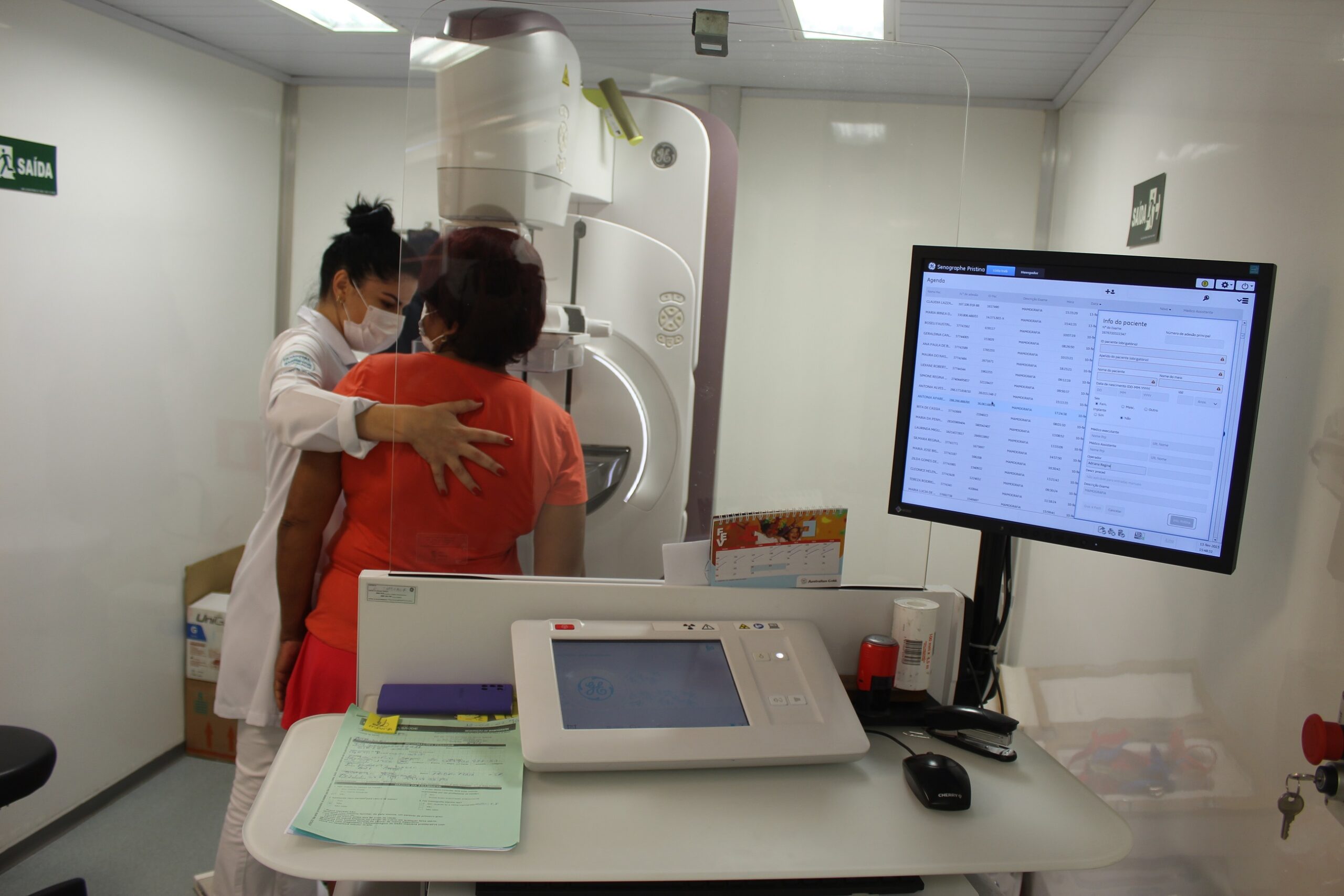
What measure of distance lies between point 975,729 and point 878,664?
0.55 ft

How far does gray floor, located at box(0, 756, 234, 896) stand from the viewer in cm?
236

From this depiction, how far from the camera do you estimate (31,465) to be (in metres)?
2.38

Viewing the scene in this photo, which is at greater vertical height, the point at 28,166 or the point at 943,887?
the point at 28,166

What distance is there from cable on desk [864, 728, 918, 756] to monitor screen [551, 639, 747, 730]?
0.24m

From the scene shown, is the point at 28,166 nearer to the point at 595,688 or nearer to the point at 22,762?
the point at 22,762

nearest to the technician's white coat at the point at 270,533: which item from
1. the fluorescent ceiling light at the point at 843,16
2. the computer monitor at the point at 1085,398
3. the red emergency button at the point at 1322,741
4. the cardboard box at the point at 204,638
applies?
the cardboard box at the point at 204,638

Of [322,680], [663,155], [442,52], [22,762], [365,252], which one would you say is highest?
[442,52]

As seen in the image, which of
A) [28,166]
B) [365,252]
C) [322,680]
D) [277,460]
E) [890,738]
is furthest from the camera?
[28,166]

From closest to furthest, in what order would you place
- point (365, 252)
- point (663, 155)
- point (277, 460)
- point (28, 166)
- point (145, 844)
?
1. point (663, 155)
2. point (277, 460)
3. point (365, 252)
4. point (28, 166)
5. point (145, 844)

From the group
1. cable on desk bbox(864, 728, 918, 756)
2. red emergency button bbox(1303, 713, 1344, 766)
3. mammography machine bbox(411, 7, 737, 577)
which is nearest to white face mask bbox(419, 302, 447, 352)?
mammography machine bbox(411, 7, 737, 577)

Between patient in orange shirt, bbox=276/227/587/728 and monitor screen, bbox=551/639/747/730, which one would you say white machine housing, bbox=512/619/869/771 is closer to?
monitor screen, bbox=551/639/747/730

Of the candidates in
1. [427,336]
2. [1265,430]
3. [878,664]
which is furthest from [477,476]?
[1265,430]

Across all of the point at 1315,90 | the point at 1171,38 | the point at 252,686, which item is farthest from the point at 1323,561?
the point at 252,686

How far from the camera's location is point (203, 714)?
298 cm
